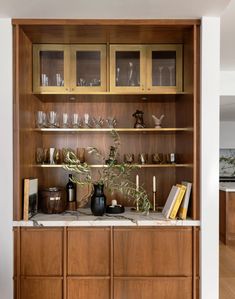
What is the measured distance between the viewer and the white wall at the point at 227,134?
7797mm

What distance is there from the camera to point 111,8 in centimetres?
228

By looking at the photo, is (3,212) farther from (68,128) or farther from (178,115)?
(178,115)

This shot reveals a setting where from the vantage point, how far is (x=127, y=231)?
2479 mm

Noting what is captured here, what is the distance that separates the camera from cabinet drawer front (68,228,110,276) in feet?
8.11

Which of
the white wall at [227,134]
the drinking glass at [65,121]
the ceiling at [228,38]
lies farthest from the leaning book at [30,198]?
the white wall at [227,134]

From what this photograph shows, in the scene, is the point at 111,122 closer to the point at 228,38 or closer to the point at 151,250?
the point at 151,250

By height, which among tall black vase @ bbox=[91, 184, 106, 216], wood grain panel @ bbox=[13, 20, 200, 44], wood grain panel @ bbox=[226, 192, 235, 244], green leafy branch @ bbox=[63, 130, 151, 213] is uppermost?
wood grain panel @ bbox=[13, 20, 200, 44]

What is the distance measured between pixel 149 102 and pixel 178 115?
34cm

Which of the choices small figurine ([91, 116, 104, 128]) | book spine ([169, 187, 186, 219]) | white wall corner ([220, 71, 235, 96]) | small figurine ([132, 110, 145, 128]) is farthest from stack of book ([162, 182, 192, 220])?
white wall corner ([220, 71, 235, 96])

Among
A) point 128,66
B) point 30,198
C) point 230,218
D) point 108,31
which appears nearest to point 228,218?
point 230,218

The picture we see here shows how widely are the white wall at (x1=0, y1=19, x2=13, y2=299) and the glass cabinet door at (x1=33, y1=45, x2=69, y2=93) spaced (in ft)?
1.20

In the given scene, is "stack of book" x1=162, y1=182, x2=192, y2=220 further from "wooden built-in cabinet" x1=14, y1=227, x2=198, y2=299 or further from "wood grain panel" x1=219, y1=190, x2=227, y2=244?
"wood grain panel" x1=219, y1=190, x2=227, y2=244

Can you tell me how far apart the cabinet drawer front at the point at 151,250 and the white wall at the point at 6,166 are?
837 mm

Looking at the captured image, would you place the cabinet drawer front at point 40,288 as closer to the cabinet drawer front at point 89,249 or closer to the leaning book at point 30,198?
the cabinet drawer front at point 89,249
